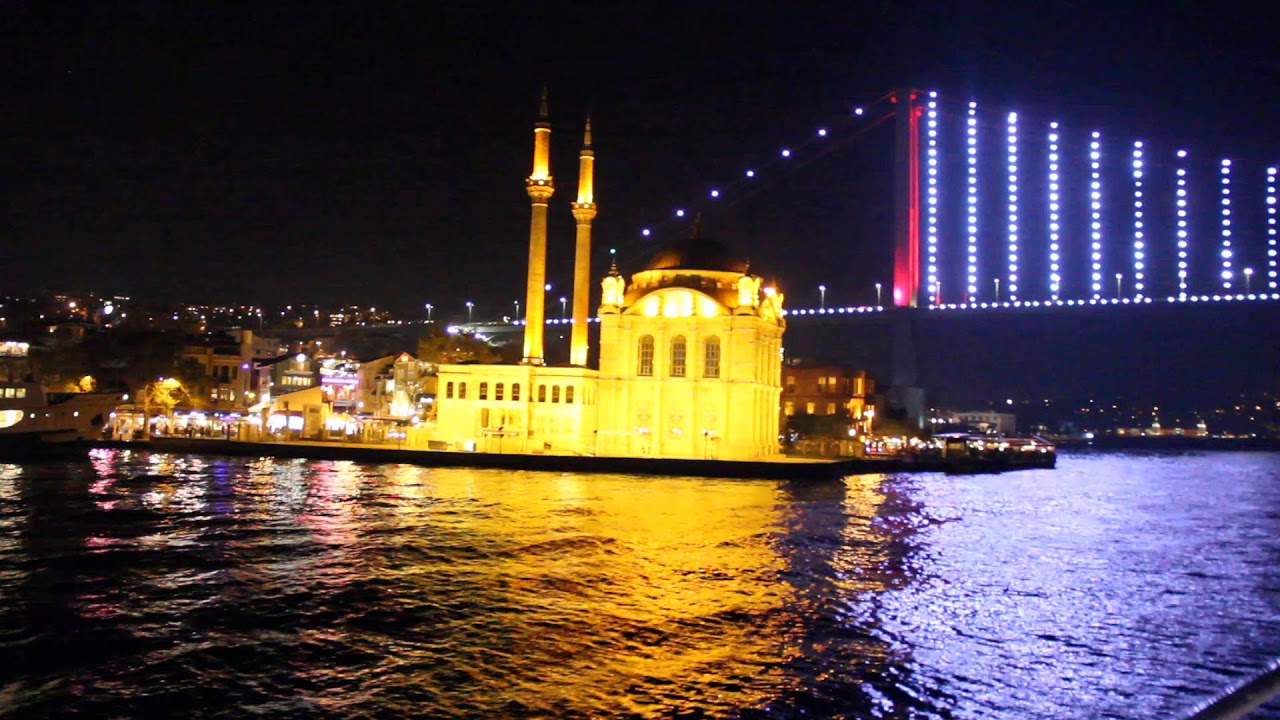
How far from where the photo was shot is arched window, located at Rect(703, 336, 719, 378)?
134 ft

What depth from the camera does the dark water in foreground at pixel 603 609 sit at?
8.38 meters

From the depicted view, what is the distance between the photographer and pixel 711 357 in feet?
134

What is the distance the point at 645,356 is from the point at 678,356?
127 cm

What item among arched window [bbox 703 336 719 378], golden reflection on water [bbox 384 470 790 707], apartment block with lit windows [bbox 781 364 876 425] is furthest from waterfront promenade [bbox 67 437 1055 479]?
apartment block with lit windows [bbox 781 364 876 425]

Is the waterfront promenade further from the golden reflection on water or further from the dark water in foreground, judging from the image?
the dark water in foreground

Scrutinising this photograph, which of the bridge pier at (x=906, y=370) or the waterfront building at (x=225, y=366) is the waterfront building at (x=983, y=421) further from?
the waterfront building at (x=225, y=366)

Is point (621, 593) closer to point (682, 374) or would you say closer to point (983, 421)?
point (682, 374)

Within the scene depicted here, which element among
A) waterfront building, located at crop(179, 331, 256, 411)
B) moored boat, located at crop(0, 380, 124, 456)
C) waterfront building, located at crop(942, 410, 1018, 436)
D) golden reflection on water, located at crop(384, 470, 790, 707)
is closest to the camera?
golden reflection on water, located at crop(384, 470, 790, 707)

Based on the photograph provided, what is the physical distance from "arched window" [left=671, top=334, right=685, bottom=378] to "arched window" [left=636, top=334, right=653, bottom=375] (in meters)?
0.85

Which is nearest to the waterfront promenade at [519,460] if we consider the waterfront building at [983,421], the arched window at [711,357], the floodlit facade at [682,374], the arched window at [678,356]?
the floodlit facade at [682,374]

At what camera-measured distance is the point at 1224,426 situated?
11788cm

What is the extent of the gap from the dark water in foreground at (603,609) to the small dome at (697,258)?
20.1m

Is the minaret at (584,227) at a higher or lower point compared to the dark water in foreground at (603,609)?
higher

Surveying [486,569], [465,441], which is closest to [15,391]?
[465,441]
